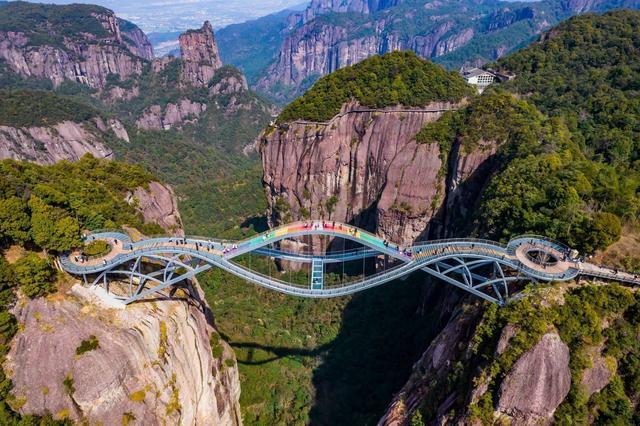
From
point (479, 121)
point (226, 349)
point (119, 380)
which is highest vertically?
point (479, 121)

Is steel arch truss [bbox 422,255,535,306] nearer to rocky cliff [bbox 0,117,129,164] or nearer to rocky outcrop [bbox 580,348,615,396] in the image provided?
rocky outcrop [bbox 580,348,615,396]

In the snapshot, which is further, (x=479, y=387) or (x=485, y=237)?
(x=485, y=237)

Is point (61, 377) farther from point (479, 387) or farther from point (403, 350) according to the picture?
point (403, 350)

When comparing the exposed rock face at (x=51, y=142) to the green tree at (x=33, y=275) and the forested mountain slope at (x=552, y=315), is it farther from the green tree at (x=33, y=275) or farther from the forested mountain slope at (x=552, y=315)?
the forested mountain slope at (x=552, y=315)

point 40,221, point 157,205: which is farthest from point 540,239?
point 157,205

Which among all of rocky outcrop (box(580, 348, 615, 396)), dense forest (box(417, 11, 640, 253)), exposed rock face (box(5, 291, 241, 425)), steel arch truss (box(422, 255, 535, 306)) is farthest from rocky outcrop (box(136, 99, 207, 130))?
rocky outcrop (box(580, 348, 615, 396))

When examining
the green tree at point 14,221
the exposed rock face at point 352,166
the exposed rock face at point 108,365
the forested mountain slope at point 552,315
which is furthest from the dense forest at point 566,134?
the green tree at point 14,221

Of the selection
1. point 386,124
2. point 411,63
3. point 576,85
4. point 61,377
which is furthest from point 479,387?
point 576,85
